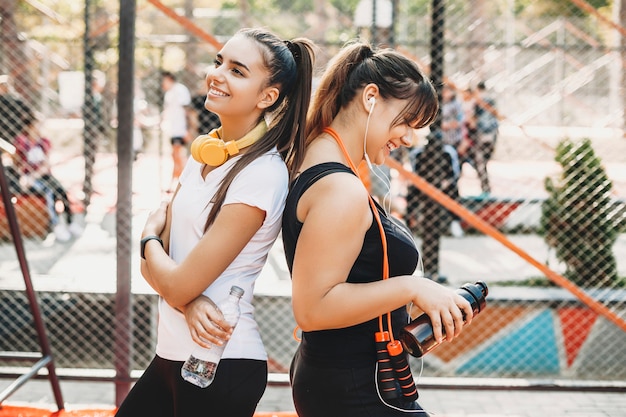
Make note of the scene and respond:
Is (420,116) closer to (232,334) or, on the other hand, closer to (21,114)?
(232,334)

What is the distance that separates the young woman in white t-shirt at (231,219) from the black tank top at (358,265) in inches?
Answer: 2.2

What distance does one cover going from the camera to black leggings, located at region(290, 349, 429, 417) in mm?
1930

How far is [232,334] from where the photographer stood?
193 cm

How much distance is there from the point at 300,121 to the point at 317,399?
73 centimetres

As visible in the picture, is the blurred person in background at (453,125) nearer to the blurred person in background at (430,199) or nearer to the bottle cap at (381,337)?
the blurred person in background at (430,199)

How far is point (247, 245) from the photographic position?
6.37ft

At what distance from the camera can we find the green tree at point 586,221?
19.6ft

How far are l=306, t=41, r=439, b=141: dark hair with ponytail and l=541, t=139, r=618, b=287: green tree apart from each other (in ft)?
14.4

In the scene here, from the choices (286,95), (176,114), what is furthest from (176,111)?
(286,95)

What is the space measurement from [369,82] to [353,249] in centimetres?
45

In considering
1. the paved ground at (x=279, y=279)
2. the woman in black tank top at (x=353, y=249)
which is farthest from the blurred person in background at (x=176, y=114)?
the woman in black tank top at (x=353, y=249)

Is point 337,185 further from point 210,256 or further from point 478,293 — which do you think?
point 478,293

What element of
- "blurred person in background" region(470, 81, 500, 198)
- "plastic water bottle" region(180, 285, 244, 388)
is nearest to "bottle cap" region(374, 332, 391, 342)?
"plastic water bottle" region(180, 285, 244, 388)

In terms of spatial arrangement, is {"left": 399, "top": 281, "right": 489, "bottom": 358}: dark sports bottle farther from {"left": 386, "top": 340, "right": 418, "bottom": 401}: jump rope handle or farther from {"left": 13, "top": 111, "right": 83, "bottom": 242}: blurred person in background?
{"left": 13, "top": 111, "right": 83, "bottom": 242}: blurred person in background
